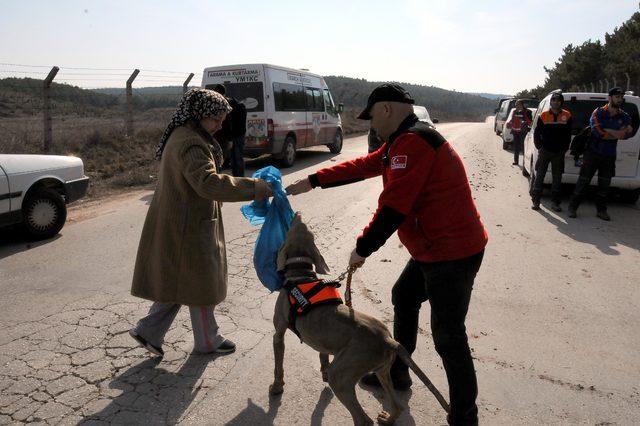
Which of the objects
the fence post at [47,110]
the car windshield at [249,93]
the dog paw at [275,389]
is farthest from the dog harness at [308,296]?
the fence post at [47,110]

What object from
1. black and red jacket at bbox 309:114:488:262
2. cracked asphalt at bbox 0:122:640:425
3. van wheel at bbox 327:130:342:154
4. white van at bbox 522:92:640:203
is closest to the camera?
black and red jacket at bbox 309:114:488:262

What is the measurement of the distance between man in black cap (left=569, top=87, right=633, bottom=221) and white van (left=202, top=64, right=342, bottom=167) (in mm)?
6968

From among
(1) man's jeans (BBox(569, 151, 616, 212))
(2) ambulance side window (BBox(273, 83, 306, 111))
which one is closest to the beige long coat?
(1) man's jeans (BBox(569, 151, 616, 212))

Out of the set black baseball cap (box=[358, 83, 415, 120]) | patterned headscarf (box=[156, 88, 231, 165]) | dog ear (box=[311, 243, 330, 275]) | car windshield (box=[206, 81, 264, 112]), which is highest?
car windshield (box=[206, 81, 264, 112])

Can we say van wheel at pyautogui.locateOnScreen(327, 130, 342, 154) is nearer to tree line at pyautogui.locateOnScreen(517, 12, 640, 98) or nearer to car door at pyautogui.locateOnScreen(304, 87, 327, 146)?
car door at pyautogui.locateOnScreen(304, 87, 327, 146)

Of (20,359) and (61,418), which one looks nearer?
(61,418)

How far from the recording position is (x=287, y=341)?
152 inches

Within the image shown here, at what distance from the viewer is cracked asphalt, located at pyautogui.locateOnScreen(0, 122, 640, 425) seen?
3.00 metres

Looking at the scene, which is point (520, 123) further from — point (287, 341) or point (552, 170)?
point (287, 341)

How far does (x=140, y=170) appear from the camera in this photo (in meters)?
11.6

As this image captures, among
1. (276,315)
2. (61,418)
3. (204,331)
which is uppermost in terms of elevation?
(276,315)

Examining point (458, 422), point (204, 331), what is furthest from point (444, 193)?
point (204, 331)

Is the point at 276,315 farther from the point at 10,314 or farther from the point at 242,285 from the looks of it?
the point at 10,314

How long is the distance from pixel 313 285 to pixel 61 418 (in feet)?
5.60
